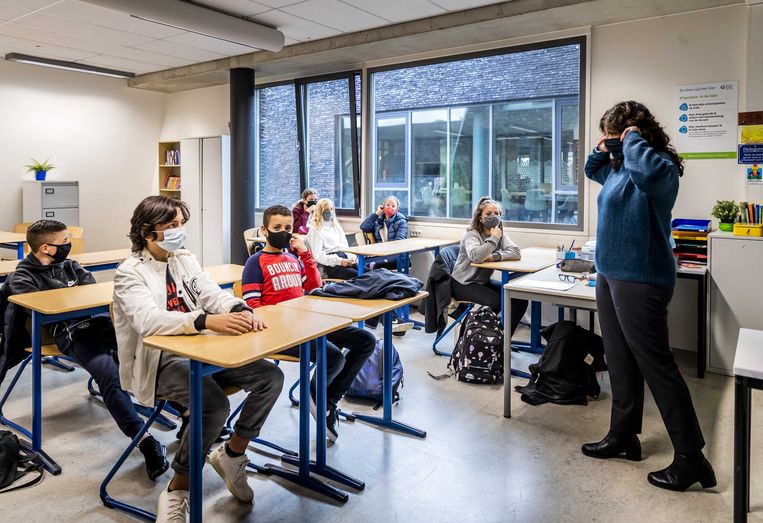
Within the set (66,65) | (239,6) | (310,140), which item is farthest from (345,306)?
(66,65)

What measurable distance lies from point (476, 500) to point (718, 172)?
3593mm

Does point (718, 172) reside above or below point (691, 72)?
below

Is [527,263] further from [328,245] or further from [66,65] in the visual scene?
[66,65]

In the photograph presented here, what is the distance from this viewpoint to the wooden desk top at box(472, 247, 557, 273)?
3919mm

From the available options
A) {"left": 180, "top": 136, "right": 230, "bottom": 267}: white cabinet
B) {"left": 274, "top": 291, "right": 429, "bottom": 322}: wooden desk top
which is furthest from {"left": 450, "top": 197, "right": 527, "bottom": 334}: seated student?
{"left": 180, "top": 136, "right": 230, "bottom": 267}: white cabinet

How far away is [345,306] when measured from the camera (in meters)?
2.60

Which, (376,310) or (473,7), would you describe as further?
(473,7)

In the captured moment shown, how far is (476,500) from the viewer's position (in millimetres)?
2268

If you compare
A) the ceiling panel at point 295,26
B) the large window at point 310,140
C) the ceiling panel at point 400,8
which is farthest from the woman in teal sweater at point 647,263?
the large window at point 310,140

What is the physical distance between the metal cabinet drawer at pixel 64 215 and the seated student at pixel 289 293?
560cm

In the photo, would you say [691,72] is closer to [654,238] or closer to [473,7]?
[473,7]

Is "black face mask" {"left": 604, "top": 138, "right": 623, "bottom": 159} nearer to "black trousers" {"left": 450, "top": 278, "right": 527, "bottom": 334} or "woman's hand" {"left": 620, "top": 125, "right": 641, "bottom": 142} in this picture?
"woman's hand" {"left": 620, "top": 125, "right": 641, "bottom": 142}

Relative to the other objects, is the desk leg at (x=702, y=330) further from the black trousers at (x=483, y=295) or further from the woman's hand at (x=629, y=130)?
the woman's hand at (x=629, y=130)

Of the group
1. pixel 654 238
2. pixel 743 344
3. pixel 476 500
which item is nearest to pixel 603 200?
pixel 654 238
